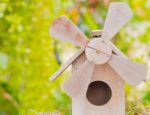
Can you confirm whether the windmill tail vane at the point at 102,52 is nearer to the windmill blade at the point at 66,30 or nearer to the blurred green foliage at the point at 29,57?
the windmill blade at the point at 66,30

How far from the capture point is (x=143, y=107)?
6.92 ft

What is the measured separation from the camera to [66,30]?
2.00 metres

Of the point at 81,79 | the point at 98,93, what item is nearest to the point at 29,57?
the point at 98,93

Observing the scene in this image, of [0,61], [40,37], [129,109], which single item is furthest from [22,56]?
[129,109]

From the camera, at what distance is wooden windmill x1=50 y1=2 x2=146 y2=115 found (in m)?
1.95

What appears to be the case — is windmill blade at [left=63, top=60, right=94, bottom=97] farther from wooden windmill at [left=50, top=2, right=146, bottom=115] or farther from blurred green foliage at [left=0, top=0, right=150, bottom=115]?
blurred green foliage at [left=0, top=0, right=150, bottom=115]

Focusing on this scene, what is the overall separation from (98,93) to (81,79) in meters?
0.15

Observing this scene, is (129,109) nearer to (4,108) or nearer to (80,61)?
(80,61)

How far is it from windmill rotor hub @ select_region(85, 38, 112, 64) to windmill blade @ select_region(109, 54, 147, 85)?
24 mm

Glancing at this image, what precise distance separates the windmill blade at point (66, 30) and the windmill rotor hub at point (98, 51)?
2.1 inches


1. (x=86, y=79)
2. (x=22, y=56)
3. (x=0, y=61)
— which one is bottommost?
(x=86, y=79)

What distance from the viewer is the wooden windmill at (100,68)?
195cm

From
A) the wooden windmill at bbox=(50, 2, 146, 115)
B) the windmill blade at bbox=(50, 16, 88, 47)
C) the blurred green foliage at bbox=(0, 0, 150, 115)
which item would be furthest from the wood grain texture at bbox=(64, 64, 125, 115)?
the blurred green foliage at bbox=(0, 0, 150, 115)

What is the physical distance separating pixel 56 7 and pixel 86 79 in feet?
4.17
